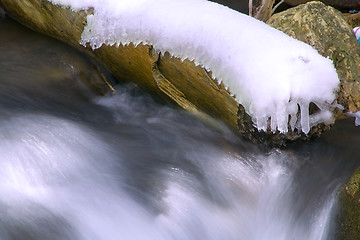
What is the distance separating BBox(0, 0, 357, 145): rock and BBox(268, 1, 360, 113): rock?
0.03 feet

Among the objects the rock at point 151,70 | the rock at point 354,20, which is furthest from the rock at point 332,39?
the rock at point 354,20

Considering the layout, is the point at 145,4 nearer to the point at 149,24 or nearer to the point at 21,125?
the point at 149,24

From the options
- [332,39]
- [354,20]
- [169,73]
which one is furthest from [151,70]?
[354,20]

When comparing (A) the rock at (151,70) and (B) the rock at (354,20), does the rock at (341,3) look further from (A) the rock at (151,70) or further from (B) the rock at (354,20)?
(A) the rock at (151,70)

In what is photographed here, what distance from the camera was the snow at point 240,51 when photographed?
9.06 feet

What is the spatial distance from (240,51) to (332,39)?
869 millimetres

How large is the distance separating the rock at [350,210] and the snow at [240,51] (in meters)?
0.41

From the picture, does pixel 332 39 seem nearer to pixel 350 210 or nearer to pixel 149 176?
pixel 350 210

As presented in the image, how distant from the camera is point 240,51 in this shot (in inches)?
115

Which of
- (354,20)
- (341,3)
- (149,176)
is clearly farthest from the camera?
(341,3)

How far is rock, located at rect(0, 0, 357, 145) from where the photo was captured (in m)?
3.17

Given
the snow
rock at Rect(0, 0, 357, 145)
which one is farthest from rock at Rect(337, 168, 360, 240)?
rock at Rect(0, 0, 357, 145)

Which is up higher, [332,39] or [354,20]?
[354,20]

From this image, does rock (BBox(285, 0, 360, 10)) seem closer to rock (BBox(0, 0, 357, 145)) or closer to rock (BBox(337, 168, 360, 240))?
rock (BBox(0, 0, 357, 145))
